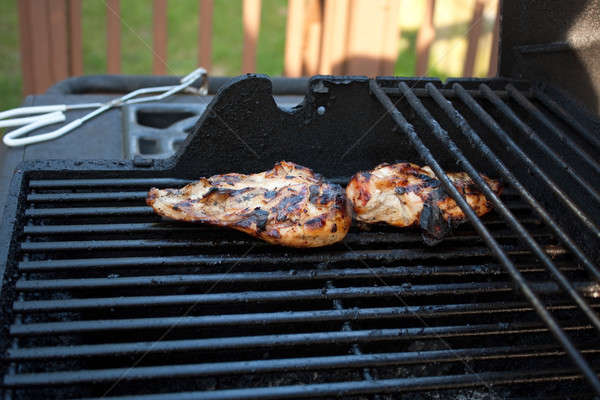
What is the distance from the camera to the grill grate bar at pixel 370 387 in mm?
1309

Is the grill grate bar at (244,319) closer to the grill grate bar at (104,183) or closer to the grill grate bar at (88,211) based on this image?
the grill grate bar at (88,211)

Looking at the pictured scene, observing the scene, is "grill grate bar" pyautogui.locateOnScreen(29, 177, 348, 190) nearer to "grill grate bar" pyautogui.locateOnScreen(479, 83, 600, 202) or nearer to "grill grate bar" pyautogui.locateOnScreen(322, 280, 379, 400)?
"grill grate bar" pyautogui.locateOnScreen(322, 280, 379, 400)

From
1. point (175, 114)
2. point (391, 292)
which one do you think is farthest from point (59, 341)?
point (175, 114)

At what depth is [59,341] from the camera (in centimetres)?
158

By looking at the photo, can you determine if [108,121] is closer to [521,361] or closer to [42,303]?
[42,303]

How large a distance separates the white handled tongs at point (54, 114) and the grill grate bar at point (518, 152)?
1522 mm

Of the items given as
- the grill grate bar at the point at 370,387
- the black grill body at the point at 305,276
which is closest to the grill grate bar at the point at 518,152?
the black grill body at the point at 305,276

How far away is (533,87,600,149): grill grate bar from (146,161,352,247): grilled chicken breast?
96cm

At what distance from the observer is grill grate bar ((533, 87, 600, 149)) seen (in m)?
1.98

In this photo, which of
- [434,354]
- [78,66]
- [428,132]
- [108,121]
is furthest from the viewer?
[78,66]

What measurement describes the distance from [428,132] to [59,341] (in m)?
1.55

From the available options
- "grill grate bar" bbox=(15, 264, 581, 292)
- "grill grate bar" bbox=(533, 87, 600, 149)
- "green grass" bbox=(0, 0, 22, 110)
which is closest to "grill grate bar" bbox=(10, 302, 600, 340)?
"grill grate bar" bbox=(15, 264, 581, 292)

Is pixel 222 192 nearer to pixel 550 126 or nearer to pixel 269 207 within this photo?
pixel 269 207

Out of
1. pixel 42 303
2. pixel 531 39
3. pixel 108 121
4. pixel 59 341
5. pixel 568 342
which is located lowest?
pixel 59 341
